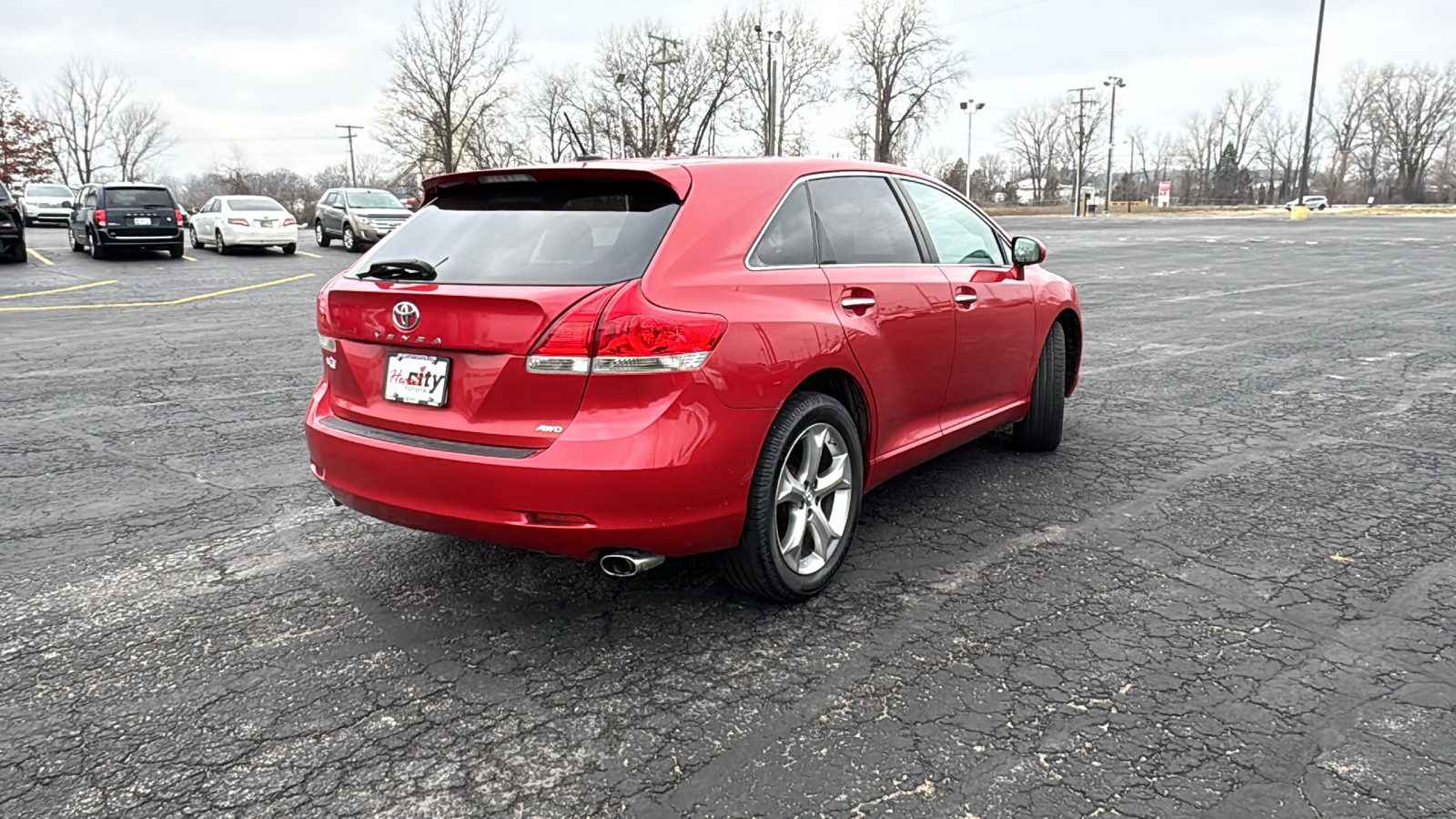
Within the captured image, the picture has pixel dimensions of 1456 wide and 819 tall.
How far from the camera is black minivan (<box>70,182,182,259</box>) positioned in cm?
2338

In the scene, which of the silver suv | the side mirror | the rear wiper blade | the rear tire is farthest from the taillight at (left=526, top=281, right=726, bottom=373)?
the silver suv

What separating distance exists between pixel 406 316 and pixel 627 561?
109 centimetres

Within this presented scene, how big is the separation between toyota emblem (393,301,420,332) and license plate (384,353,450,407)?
10 centimetres

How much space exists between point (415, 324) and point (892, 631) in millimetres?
1861

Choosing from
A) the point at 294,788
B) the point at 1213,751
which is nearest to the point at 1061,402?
the point at 1213,751

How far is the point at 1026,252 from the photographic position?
522cm

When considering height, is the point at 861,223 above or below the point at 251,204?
below

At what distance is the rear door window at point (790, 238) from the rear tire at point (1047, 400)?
2.11 meters

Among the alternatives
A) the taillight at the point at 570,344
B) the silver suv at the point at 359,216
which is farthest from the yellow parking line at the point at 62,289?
the taillight at the point at 570,344

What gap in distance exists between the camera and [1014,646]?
3281 millimetres

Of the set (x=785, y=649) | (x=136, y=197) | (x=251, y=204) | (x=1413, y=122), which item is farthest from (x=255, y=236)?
(x=1413, y=122)

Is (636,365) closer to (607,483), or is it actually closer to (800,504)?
(607,483)

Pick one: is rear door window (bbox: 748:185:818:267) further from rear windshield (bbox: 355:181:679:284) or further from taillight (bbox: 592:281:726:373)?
taillight (bbox: 592:281:726:373)

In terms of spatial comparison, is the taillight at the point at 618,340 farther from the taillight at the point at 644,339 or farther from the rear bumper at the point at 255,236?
the rear bumper at the point at 255,236
